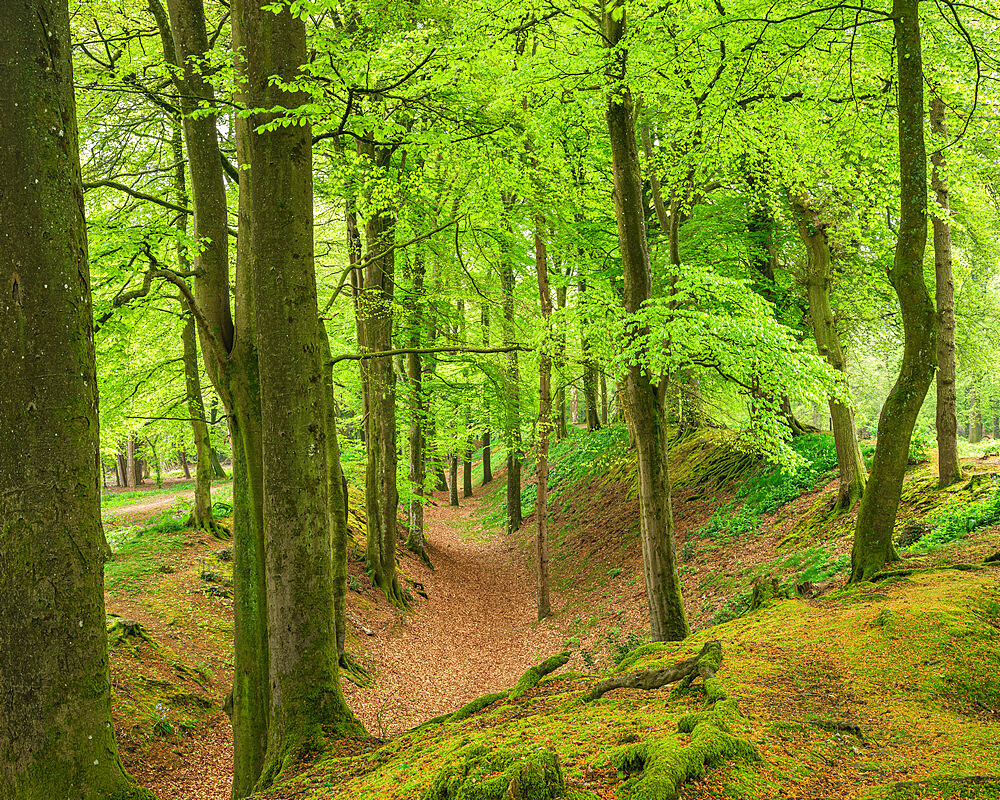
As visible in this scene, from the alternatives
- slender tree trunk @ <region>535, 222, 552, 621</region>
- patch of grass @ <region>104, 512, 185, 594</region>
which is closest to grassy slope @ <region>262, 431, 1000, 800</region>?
slender tree trunk @ <region>535, 222, 552, 621</region>

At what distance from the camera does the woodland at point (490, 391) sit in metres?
3.04

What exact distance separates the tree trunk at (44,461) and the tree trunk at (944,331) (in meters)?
11.8

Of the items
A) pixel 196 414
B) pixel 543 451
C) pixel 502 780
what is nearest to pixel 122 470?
pixel 196 414

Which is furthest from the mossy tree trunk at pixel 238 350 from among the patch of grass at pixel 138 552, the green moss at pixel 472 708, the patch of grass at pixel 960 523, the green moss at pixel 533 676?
the patch of grass at pixel 960 523

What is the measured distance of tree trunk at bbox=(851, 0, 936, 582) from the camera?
21.1 ft

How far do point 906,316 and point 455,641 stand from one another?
10.2m

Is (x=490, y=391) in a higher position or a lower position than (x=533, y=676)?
higher

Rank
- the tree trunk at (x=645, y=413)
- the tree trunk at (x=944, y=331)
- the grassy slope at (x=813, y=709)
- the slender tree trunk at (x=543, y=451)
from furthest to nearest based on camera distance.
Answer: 1. the slender tree trunk at (x=543, y=451)
2. the tree trunk at (x=944, y=331)
3. the tree trunk at (x=645, y=413)
4. the grassy slope at (x=813, y=709)

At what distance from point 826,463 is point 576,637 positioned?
6.87 m

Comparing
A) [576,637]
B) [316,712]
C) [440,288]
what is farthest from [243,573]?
[440,288]

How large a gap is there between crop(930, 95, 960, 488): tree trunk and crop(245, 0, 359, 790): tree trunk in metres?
10.3

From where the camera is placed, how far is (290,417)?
14.9ft

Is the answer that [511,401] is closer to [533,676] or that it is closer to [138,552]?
[138,552]

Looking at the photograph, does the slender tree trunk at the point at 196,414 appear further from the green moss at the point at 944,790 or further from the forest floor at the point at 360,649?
the green moss at the point at 944,790
